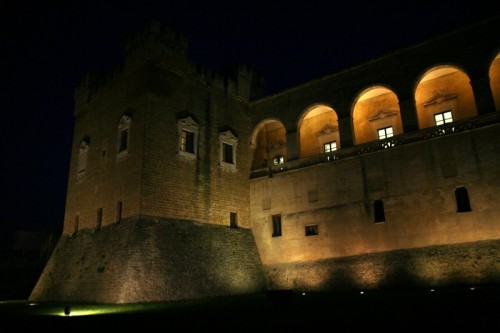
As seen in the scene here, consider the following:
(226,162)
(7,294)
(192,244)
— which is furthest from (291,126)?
(7,294)

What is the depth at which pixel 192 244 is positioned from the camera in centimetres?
1981

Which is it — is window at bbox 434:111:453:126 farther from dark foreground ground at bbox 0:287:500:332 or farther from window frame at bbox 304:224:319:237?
dark foreground ground at bbox 0:287:500:332

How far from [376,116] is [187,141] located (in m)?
11.4

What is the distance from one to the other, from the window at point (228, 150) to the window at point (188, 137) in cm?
195

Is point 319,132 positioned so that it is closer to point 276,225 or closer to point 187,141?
point 276,225

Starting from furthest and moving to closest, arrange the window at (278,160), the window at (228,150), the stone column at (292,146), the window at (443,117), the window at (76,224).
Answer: the window at (278,160) → the stone column at (292,146) → the window at (228,150) → the window at (76,224) → the window at (443,117)

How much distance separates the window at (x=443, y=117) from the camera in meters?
21.6

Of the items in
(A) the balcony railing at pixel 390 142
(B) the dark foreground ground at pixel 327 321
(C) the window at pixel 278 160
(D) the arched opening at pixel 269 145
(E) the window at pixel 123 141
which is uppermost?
(D) the arched opening at pixel 269 145

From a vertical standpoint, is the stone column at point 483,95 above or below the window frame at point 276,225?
above

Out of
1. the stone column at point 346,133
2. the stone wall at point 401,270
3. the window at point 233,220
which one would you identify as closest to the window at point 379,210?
the stone wall at point 401,270

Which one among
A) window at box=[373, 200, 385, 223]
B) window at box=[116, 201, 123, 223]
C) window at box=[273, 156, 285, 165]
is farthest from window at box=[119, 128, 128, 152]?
window at box=[373, 200, 385, 223]

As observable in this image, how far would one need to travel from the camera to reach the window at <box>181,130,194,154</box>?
21.7 m

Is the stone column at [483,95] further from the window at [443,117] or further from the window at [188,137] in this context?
the window at [188,137]

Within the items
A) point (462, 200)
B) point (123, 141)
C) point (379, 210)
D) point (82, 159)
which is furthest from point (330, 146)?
point (82, 159)
